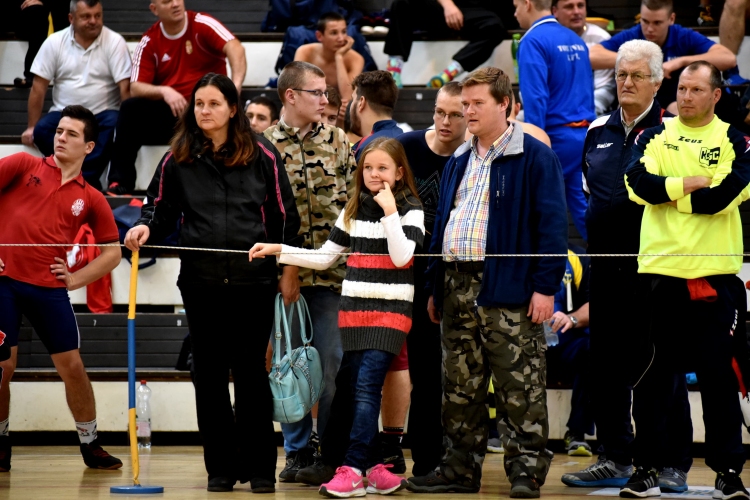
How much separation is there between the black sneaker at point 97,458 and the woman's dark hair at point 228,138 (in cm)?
175

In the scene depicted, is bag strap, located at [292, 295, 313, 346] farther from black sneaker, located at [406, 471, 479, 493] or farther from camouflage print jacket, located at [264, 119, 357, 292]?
black sneaker, located at [406, 471, 479, 493]

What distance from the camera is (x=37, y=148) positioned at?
7.35 meters

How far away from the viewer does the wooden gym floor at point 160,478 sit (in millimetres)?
4094

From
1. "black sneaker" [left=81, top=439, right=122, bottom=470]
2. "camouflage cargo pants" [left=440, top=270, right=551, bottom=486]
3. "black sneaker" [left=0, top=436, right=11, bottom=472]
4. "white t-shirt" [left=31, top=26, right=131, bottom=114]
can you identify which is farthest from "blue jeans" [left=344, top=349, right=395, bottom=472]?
"white t-shirt" [left=31, top=26, right=131, bottom=114]

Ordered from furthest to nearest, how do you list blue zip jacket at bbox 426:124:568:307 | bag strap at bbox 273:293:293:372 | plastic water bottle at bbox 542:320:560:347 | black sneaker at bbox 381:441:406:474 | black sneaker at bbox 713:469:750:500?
plastic water bottle at bbox 542:320:560:347 < black sneaker at bbox 381:441:406:474 < bag strap at bbox 273:293:293:372 < blue zip jacket at bbox 426:124:568:307 < black sneaker at bbox 713:469:750:500

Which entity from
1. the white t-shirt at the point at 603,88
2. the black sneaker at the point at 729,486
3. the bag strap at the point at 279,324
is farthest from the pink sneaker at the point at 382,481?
the white t-shirt at the point at 603,88

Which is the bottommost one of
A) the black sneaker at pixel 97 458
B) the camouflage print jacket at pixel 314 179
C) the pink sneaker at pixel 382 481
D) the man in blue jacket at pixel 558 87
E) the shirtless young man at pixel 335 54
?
the black sneaker at pixel 97 458

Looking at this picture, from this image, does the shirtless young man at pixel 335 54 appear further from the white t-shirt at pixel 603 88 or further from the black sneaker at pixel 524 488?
the black sneaker at pixel 524 488

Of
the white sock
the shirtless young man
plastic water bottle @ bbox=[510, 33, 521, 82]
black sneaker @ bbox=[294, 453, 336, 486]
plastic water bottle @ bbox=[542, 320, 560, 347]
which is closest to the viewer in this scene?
black sneaker @ bbox=[294, 453, 336, 486]

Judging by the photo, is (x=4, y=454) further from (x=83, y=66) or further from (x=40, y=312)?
(x=83, y=66)

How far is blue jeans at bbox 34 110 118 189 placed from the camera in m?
7.21

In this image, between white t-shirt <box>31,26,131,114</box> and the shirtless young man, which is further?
white t-shirt <box>31,26,131,114</box>

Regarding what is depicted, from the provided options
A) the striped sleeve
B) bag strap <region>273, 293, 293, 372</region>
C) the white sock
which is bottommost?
the white sock

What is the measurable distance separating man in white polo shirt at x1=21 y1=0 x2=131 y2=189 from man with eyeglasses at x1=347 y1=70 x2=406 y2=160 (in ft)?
10.3
